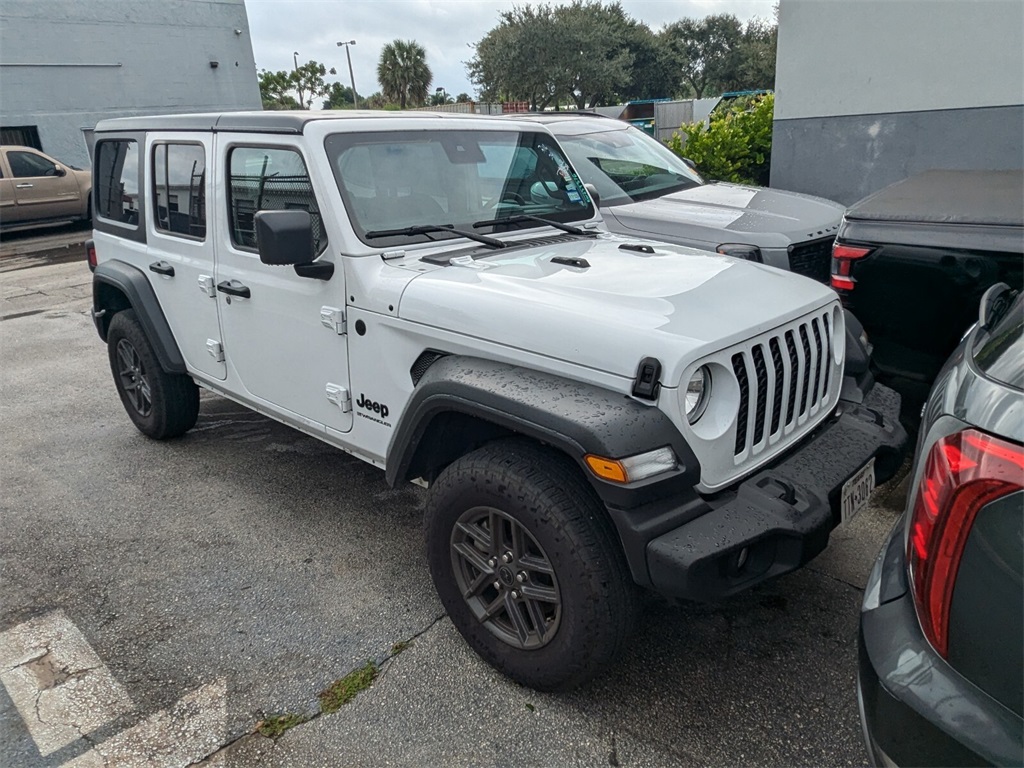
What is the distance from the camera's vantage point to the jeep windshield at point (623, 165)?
625cm

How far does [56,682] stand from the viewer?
2.83m

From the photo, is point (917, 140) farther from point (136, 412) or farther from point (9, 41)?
point (9, 41)

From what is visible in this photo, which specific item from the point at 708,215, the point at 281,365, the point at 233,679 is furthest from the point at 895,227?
the point at 233,679

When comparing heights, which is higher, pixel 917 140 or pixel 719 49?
pixel 719 49

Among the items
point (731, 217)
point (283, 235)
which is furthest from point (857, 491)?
point (731, 217)

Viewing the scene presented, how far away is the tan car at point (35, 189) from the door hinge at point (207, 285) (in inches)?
534

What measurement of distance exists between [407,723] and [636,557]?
1.02 meters

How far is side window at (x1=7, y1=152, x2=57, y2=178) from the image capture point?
1466cm

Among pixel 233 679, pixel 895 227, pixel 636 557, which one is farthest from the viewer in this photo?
pixel 895 227

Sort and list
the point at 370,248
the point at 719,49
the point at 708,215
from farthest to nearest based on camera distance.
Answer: the point at 719,49 < the point at 708,215 < the point at 370,248

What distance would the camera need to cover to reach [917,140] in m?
7.96

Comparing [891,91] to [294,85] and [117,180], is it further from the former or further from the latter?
[294,85]

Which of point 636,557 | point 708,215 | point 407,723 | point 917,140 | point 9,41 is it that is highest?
point 9,41

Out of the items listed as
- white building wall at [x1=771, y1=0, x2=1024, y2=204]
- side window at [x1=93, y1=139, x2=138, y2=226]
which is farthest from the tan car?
white building wall at [x1=771, y1=0, x2=1024, y2=204]
